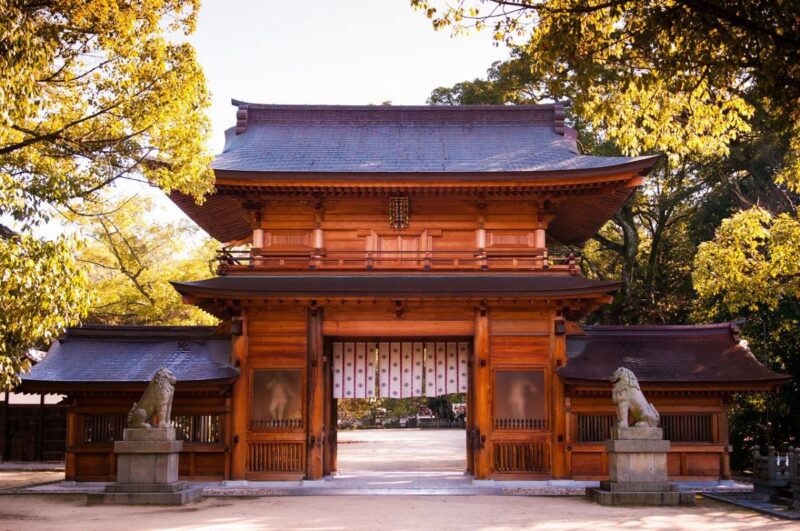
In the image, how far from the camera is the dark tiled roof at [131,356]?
61.4 ft

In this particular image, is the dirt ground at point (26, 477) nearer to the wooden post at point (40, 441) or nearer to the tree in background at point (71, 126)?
the wooden post at point (40, 441)

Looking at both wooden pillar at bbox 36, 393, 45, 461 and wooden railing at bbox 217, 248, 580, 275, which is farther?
wooden pillar at bbox 36, 393, 45, 461

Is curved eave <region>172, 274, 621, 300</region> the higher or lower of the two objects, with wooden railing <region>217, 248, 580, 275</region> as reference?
lower

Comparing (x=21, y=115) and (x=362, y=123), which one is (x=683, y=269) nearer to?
(x=362, y=123)

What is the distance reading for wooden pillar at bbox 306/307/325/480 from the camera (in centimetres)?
1875

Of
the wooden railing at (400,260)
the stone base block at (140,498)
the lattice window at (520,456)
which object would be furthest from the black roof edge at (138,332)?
the lattice window at (520,456)

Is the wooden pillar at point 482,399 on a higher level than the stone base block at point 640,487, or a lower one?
higher

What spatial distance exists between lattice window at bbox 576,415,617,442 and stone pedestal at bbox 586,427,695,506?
2.72 metres

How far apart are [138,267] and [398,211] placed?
17.4m

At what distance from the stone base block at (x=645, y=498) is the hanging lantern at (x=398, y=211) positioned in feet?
25.9

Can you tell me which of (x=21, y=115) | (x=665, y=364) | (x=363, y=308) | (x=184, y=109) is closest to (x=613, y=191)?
(x=665, y=364)

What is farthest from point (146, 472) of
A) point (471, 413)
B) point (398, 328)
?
point (471, 413)

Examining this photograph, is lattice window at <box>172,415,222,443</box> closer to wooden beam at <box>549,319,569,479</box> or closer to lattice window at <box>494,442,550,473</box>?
lattice window at <box>494,442,550,473</box>


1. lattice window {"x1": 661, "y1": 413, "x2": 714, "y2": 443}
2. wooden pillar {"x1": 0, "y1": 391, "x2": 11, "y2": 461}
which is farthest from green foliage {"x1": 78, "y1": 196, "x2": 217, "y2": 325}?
lattice window {"x1": 661, "y1": 413, "x2": 714, "y2": 443}
